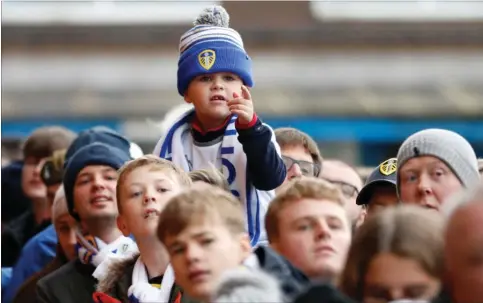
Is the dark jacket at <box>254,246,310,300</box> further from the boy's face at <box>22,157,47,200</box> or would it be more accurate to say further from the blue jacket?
the boy's face at <box>22,157,47,200</box>

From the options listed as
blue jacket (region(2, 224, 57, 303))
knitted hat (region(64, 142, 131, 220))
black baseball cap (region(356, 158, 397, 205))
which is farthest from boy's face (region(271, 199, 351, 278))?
blue jacket (region(2, 224, 57, 303))

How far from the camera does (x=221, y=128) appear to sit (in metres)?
6.41

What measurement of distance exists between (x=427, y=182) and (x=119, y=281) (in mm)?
1264

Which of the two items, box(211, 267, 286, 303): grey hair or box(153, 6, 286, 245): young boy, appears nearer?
box(211, 267, 286, 303): grey hair

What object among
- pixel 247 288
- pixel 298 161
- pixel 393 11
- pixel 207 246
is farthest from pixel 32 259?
pixel 393 11

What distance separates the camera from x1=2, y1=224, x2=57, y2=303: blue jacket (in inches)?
330

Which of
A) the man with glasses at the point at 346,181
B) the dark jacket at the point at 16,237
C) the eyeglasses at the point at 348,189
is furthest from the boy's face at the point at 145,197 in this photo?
the dark jacket at the point at 16,237

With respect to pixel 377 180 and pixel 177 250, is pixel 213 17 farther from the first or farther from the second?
pixel 177 250

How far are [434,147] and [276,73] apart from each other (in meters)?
18.8

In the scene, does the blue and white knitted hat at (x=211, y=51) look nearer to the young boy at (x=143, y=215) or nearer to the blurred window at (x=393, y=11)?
the young boy at (x=143, y=215)

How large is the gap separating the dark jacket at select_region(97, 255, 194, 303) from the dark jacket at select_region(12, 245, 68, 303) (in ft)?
5.17

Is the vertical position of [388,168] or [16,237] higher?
[16,237]

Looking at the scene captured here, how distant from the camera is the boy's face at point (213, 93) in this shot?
6371 mm

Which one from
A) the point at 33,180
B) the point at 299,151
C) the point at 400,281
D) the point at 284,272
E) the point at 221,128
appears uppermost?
the point at 33,180
